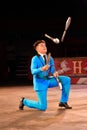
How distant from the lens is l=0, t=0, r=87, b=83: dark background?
20.0m

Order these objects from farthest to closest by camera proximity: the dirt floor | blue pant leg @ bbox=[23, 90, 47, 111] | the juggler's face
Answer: the juggler's face
blue pant leg @ bbox=[23, 90, 47, 111]
the dirt floor

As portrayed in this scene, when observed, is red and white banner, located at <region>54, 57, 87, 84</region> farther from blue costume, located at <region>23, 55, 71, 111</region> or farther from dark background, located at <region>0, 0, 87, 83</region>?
blue costume, located at <region>23, 55, 71, 111</region>

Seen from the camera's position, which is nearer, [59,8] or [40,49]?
[40,49]

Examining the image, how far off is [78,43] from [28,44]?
323cm

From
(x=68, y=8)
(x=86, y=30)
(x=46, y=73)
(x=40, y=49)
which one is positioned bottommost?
(x=46, y=73)

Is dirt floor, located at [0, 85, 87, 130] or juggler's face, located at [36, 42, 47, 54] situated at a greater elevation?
juggler's face, located at [36, 42, 47, 54]

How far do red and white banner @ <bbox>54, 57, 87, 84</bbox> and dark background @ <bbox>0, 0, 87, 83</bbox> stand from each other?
4.88 m

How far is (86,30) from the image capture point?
21125mm

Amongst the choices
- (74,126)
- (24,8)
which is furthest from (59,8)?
(74,126)

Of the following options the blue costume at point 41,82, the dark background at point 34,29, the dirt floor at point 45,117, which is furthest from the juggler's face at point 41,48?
the dark background at point 34,29

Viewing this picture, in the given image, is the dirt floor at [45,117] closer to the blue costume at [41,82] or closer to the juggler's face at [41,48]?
the blue costume at [41,82]

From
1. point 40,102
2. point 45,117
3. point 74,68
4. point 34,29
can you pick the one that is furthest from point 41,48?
point 34,29

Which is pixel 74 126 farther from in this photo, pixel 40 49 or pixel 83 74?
pixel 83 74

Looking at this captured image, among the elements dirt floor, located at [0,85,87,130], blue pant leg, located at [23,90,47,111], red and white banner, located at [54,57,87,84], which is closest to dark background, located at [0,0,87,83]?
red and white banner, located at [54,57,87,84]
